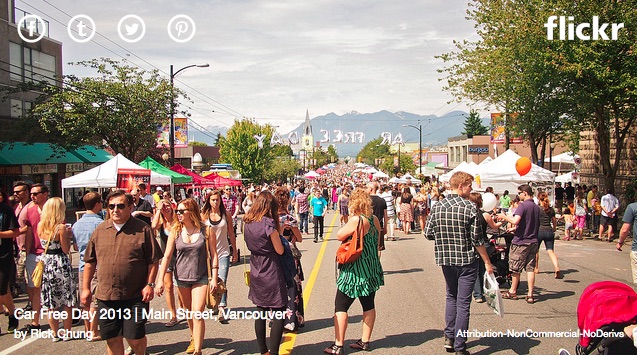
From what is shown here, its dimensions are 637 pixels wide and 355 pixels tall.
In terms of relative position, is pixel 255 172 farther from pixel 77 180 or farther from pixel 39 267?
pixel 39 267

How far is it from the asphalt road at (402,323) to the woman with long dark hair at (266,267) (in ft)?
2.04

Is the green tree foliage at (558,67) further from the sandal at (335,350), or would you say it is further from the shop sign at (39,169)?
the shop sign at (39,169)

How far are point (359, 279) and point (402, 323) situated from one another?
65.6 inches

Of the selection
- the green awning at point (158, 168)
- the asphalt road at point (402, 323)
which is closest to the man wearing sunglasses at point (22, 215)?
the asphalt road at point (402, 323)

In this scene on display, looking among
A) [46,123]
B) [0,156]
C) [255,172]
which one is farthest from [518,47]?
[255,172]

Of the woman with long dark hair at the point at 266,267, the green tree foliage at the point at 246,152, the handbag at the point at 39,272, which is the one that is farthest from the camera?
the green tree foliage at the point at 246,152

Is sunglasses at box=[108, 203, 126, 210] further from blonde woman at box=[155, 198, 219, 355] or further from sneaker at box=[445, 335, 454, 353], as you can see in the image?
sneaker at box=[445, 335, 454, 353]

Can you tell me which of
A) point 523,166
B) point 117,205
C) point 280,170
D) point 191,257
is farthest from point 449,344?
point 280,170

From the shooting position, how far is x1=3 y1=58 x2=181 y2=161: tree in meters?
24.3

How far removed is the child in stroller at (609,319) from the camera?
14.0 feet

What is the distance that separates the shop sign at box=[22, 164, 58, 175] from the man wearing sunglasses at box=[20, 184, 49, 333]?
2203 centimetres

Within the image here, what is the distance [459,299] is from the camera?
601cm

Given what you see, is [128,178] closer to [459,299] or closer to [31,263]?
[31,263]

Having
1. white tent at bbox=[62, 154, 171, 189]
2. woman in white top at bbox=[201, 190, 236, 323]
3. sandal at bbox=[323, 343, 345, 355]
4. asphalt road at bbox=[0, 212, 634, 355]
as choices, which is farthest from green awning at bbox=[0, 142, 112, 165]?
sandal at bbox=[323, 343, 345, 355]
